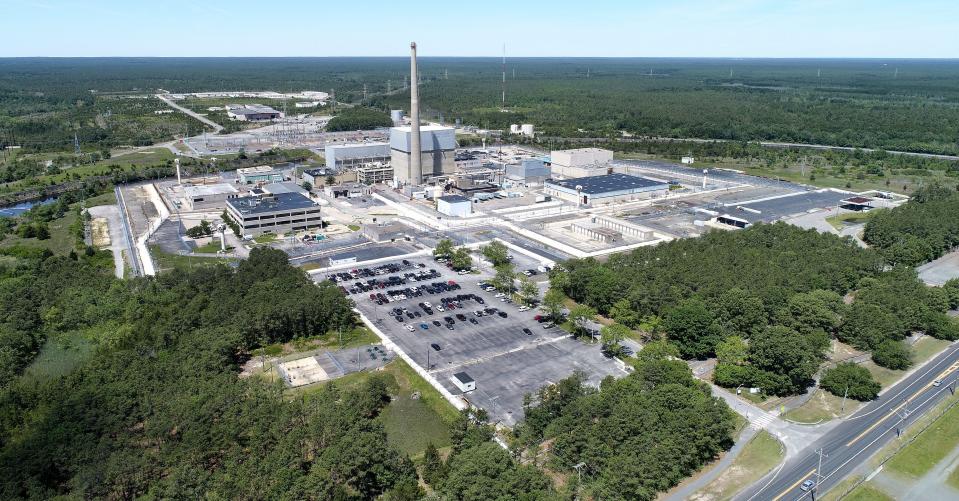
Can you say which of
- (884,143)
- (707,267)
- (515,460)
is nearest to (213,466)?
(515,460)

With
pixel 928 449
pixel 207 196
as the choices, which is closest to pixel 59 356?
pixel 207 196

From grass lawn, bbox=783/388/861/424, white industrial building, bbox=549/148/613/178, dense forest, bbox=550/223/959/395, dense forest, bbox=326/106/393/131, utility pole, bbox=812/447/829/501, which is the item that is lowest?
utility pole, bbox=812/447/829/501

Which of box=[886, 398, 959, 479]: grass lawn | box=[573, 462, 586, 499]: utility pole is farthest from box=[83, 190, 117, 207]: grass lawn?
box=[886, 398, 959, 479]: grass lawn

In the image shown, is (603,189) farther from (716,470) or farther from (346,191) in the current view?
(716,470)

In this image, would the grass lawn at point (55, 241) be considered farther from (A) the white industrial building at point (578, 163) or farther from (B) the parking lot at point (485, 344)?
(A) the white industrial building at point (578, 163)

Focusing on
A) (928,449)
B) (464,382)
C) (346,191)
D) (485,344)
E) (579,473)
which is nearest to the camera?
(579,473)

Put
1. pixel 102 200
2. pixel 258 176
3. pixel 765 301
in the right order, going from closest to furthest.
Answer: pixel 765 301 → pixel 102 200 → pixel 258 176

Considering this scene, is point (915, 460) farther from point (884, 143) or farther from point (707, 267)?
point (884, 143)

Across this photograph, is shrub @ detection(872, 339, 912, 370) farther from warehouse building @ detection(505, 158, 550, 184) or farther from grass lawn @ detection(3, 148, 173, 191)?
grass lawn @ detection(3, 148, 173, 191)
